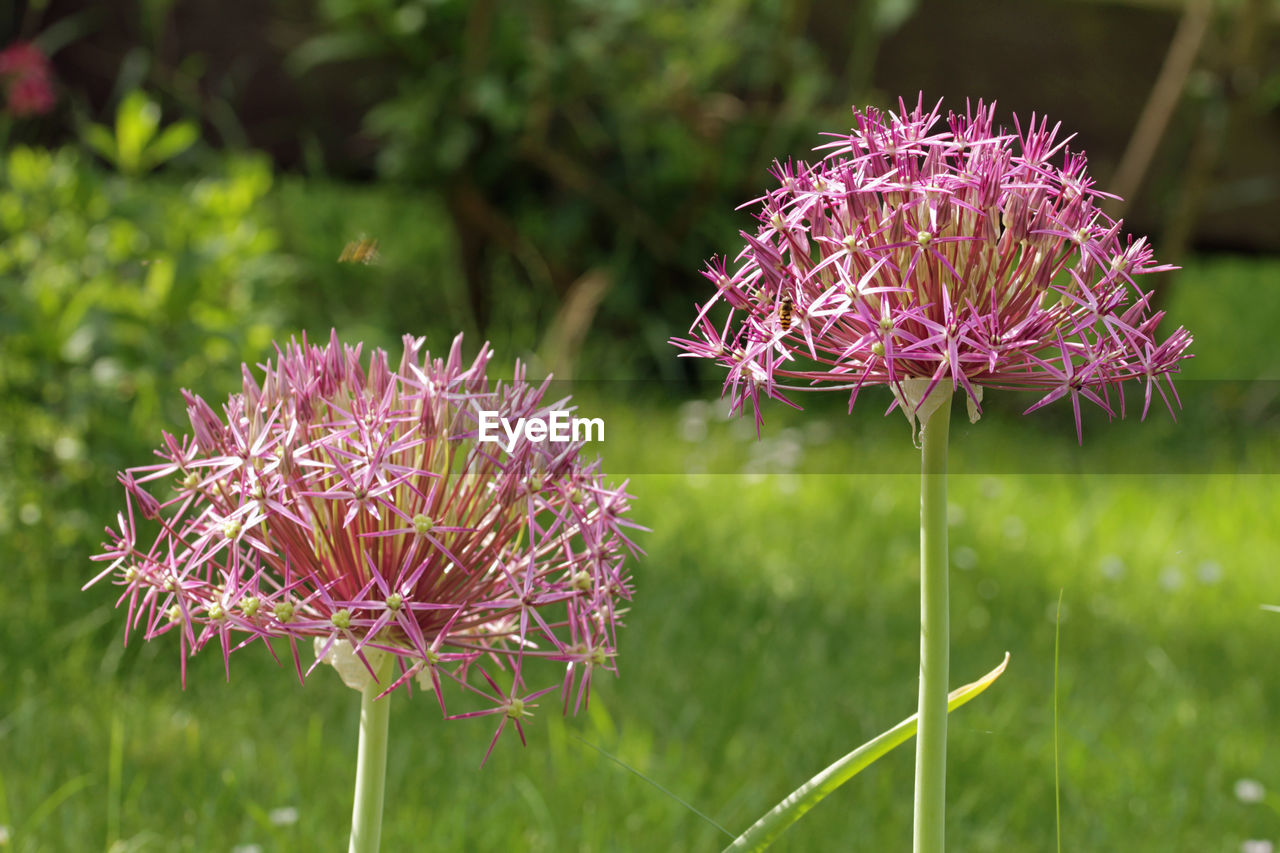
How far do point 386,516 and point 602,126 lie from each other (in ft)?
15.5

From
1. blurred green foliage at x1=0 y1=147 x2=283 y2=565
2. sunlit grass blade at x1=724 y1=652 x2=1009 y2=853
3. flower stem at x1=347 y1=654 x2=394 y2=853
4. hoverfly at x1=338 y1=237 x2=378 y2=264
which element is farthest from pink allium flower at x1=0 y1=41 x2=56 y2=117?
sunlit grass blade at x1=724 y1=652 x2=1009 y2=853

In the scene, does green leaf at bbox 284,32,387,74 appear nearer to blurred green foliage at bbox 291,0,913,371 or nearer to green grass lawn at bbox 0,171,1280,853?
blurred green foliage at bbox 291,0,913,371

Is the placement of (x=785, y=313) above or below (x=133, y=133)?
below

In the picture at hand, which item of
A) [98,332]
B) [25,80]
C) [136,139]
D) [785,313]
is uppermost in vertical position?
[25,80]

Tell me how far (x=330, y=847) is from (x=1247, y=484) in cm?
388

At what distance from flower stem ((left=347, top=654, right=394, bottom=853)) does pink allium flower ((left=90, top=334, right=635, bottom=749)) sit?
0.03 m

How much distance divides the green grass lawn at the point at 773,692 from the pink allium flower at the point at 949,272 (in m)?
0.56

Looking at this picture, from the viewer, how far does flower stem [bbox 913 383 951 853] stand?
981 millimetres

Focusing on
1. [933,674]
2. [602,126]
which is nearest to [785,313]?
[933,674]

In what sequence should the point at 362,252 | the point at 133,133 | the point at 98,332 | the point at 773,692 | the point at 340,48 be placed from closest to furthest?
the point at 362,252 → the point at 773,692 → the point at 98,332 → the point at 133,133 → the point at 340,48

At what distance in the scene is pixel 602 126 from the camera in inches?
220

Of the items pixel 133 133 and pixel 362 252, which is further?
pixel 133 133

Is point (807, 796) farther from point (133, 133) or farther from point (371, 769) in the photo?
point (133, 133)

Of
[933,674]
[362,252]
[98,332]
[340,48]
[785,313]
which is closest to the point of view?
[933,674]
